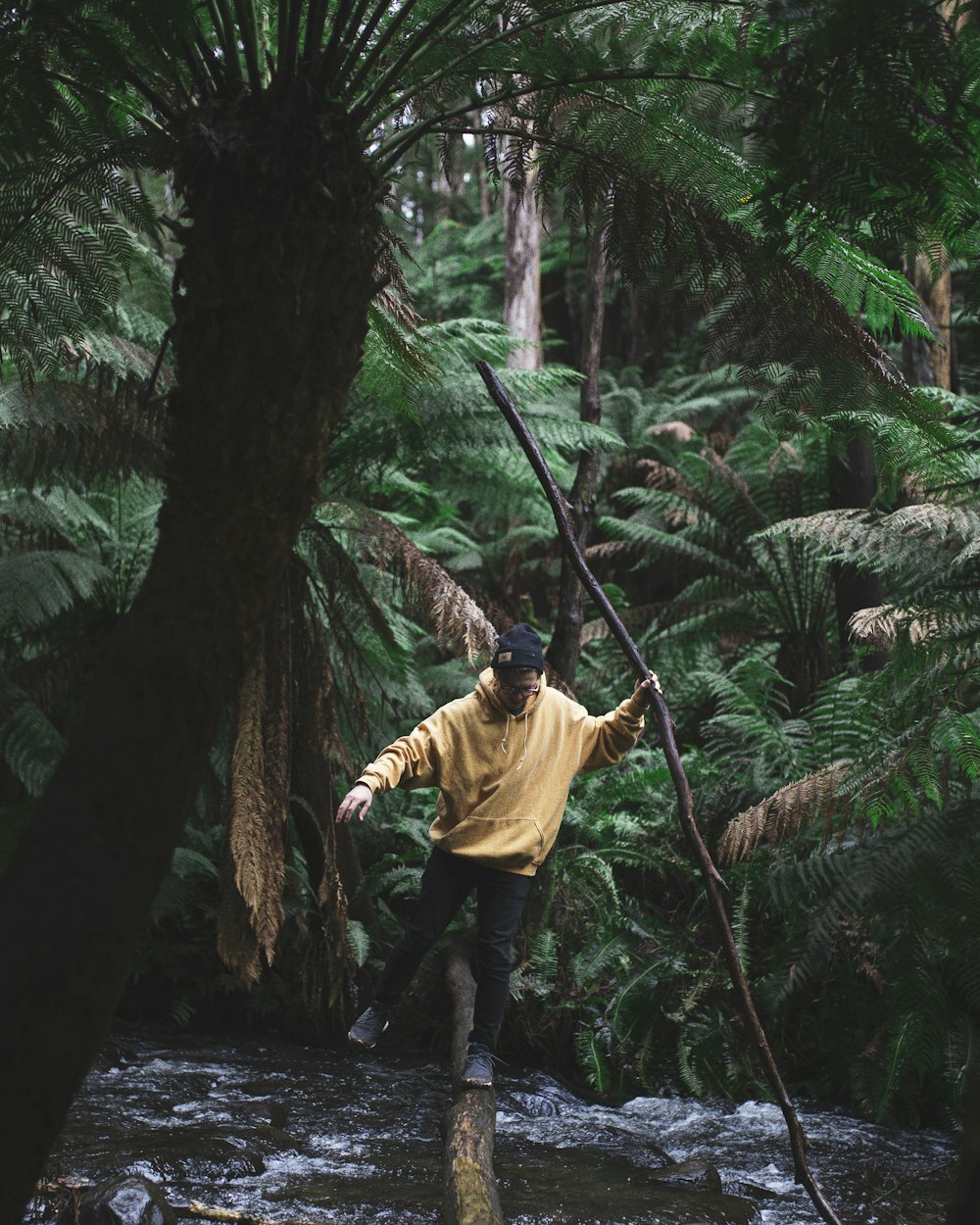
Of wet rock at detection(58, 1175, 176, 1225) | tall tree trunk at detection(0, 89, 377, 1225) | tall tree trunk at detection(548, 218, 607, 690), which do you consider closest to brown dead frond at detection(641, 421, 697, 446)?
tall tree trunk at detection(548, 218, 607, 690)

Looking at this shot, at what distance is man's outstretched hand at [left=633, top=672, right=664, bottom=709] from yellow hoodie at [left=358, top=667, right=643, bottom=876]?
9 cm

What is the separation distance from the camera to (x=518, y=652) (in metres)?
4.06

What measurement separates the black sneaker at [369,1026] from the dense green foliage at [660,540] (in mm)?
574

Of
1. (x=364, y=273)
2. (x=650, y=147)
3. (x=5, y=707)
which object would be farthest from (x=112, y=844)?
(x=5, y=707)

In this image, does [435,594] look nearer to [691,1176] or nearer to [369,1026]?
[369,1026]

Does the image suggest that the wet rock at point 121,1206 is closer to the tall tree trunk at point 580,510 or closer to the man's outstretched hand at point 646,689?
the man's outstretched hand at point 646,689

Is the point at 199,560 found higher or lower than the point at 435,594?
lower

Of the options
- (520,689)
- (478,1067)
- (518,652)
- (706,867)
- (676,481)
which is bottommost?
(478,1067)

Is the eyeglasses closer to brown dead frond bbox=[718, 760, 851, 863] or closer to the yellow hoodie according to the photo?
the yellow hoodie

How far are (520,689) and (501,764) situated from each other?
310 mm

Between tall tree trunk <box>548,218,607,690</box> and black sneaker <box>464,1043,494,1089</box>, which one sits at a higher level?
tall tree trunk <box>548,218,607,690</box>

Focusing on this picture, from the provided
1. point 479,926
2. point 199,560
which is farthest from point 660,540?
point 199,560

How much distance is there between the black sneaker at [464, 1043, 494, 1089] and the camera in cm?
381

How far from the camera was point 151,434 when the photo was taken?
5.45 metres
